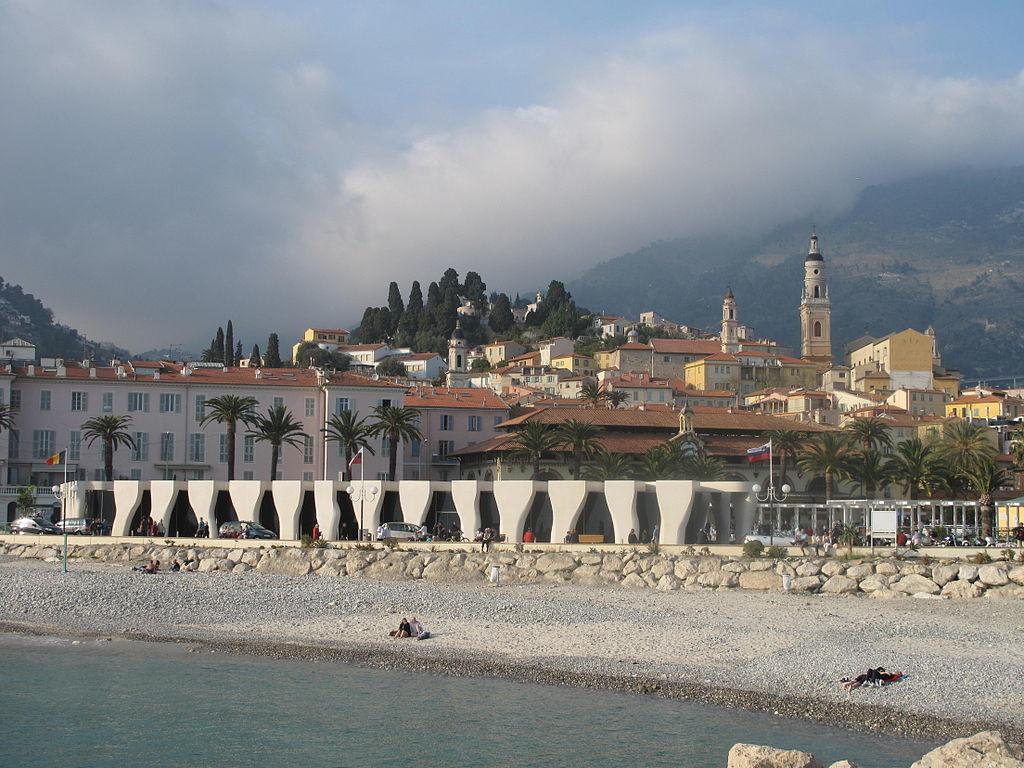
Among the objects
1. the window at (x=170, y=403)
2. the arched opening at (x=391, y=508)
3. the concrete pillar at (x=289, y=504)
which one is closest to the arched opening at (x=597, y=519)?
the arched opening at (x=391, y=508)

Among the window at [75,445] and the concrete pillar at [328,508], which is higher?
the window at [75,445]

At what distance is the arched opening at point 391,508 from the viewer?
57.6m

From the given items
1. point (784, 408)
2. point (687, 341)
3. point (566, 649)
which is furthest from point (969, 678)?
point (687, 341)

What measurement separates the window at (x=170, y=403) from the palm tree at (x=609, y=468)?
23914 mm

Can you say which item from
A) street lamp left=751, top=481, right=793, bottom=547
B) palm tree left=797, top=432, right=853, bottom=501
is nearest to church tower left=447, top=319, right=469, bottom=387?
palm tree left=797, top=432, right=853, bottom=501

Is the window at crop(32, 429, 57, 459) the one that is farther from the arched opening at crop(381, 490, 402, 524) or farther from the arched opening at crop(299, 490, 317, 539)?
the arched opening at crop(381, 490, 402, 524)

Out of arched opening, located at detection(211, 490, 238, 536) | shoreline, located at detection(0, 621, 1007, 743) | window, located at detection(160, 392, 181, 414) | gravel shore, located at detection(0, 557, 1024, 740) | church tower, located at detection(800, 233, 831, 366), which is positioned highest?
church tower, located at detection(800, 233, 831, 366)

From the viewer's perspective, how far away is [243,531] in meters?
50.9

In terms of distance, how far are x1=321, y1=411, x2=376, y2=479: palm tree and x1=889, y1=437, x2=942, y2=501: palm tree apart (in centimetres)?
2911

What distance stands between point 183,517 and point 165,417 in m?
10.8

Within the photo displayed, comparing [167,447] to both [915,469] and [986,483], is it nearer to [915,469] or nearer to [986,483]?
[915,469]

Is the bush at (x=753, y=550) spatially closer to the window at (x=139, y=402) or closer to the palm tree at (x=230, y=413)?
the palm tree at (x=230, y=413)

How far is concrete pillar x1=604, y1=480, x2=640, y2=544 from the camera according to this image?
46.5 m

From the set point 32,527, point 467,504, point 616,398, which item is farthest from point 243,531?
point 616,398
